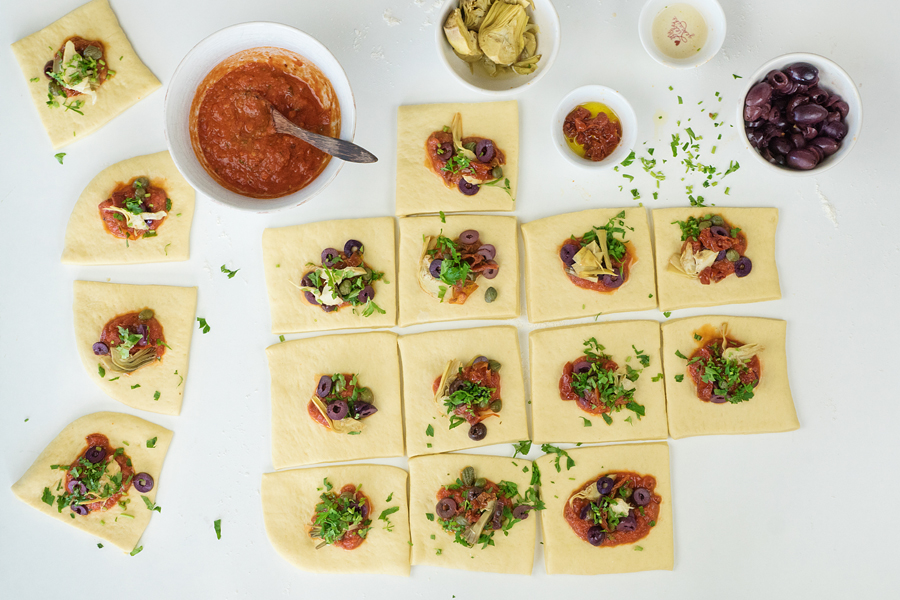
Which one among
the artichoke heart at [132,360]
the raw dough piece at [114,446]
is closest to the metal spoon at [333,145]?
the artichoke heart at [132,360]

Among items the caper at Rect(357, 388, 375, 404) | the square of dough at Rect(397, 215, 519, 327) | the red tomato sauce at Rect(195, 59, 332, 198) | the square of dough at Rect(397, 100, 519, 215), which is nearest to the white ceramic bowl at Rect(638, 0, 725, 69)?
the square of dough at Rect(397, 100, 519, 215)

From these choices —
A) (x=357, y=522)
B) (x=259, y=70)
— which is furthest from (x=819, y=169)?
(x=357, y=522)

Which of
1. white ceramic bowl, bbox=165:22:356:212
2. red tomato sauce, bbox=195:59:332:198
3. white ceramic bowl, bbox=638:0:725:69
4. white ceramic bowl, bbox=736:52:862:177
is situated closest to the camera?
white ceramic bowl, bbox=165:22:356:212

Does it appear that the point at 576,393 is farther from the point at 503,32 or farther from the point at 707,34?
the point at 707,34

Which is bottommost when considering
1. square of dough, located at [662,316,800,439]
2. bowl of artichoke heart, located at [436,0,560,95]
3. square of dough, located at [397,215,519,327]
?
square of dough, located at [662,316,800,439]

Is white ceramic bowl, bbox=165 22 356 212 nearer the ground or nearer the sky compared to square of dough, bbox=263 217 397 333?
nearer the sky

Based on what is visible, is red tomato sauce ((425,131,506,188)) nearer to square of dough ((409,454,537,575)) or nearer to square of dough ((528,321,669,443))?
square of dough ((528,321,669,443))

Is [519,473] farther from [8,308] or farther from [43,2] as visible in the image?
[43,2]

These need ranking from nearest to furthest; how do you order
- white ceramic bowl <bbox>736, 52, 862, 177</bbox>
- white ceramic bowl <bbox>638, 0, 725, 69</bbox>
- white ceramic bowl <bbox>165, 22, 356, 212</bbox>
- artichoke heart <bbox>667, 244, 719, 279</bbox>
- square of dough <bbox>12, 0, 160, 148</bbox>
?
1. white ceramic bowl <bbox>165, 22, 356, 212</bbox>
2. white ceramic bowl <bbox>736, 52, 862, 177</bbox>
3. white ceramic bowl <bbox>638, 0, 725, 69</bbox>
4. artichoke heart <bbox>667, 244, 719, 279</bbox>
5. square of dough <bbox>12, 0, 160, 148</bbox>
